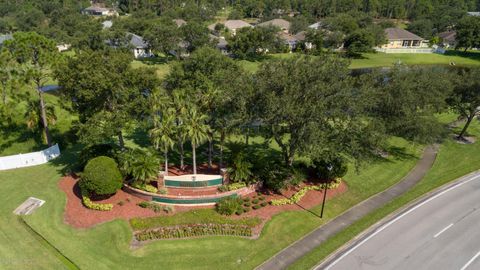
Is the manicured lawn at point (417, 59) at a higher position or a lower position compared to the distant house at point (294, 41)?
lower

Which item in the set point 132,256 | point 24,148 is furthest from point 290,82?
point 24,148

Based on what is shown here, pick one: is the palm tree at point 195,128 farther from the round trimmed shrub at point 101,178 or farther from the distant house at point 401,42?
the distant house at point 401,42

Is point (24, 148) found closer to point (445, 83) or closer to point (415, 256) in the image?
point (415, 256)

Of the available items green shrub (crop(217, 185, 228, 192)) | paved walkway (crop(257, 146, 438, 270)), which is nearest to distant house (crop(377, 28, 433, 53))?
paved walkway (crop(257, 146, 438, 270))

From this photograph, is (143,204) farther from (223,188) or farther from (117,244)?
(223,188)

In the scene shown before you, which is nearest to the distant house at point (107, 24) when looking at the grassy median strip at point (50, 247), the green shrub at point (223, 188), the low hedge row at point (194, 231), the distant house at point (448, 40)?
the grassy median strip at point (50, 247)

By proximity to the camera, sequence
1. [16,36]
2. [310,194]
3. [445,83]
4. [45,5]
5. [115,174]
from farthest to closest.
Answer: [45,5], [445,83], [16,36], [310,194], [115,174]
